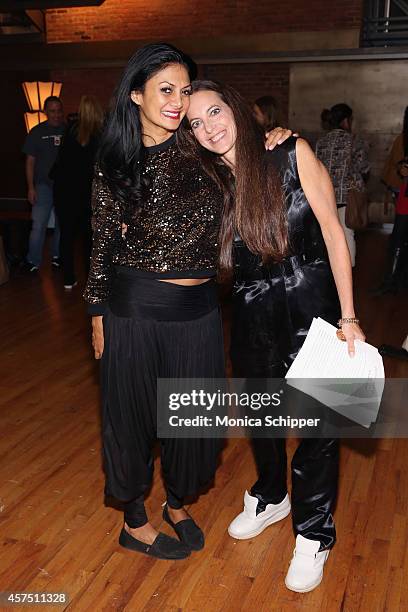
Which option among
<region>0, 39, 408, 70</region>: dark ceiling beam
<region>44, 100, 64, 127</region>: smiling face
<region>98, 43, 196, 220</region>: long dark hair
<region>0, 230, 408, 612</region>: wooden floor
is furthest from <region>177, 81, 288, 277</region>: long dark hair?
<region>0, 39, 408, 70</region>: dark ceiling beam

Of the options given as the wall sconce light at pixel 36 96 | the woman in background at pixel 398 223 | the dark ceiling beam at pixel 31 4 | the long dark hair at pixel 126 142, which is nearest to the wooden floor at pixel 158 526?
the long dark hair at pixel 126 142

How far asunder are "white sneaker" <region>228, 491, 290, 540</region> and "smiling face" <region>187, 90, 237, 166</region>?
137 centimetres

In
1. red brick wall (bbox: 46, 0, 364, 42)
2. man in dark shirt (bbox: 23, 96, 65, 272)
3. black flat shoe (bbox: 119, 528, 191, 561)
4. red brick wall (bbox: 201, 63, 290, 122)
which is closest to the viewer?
black flat shoe (bbox: 119, 528, 191, 561)

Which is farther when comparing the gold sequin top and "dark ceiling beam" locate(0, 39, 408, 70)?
"dark ceiling beam" locate(0, 39, 408, 70)

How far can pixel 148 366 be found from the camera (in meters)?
2.13

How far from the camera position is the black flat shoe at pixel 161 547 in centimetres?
234

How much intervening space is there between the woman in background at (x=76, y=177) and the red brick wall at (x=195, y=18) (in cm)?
515

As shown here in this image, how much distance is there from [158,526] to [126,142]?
59.2 inches

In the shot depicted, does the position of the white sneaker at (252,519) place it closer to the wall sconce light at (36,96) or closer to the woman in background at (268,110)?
the woman in background at (268,110)

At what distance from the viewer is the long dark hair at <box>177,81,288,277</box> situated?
1946 millimetres

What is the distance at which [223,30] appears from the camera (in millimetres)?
10023

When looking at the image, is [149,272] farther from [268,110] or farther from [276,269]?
[268,110]

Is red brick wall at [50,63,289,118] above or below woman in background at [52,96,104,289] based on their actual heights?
above

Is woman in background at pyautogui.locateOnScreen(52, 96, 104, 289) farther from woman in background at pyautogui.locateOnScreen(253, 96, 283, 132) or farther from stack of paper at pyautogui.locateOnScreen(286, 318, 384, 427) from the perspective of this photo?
stack of paper at pyautogui.locateOnScreen(286, 318, 384, 427)
